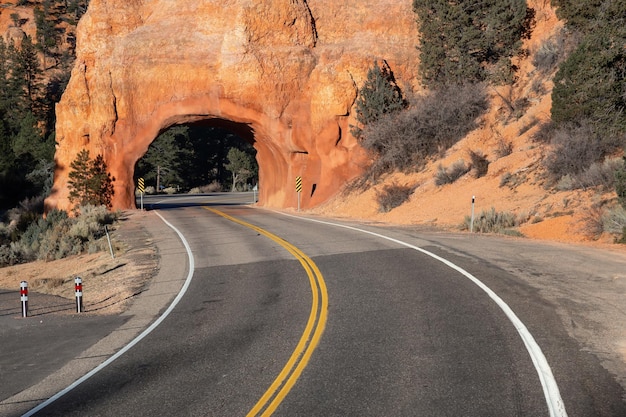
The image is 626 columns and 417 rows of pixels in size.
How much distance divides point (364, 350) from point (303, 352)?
875 millimetres

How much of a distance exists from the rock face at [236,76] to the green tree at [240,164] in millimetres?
34294

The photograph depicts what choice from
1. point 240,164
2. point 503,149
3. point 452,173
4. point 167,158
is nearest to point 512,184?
point 503,149

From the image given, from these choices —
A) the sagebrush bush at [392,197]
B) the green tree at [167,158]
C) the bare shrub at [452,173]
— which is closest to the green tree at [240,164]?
the green tree at [167,158]

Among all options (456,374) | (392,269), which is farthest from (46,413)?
(392,269)

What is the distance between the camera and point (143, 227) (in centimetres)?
3042

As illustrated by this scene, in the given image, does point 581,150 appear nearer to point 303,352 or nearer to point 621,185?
point 621,185

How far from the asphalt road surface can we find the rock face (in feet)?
93.5

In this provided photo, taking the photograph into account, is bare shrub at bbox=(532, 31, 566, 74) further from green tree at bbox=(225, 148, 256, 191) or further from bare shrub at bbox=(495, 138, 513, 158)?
green tree at bbox=(225, 148, 256, 191)

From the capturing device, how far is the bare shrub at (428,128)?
37125 millimetres

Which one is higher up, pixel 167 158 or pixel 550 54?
pixel 550 54

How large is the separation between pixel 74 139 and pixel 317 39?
63.0 feet

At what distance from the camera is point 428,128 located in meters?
37.8

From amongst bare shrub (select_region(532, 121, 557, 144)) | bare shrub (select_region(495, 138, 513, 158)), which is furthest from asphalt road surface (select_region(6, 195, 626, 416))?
bare shrub (select_region(495, 138, 513, 158))

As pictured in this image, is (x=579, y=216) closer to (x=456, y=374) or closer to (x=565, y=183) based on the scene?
(x=565, y=183)
